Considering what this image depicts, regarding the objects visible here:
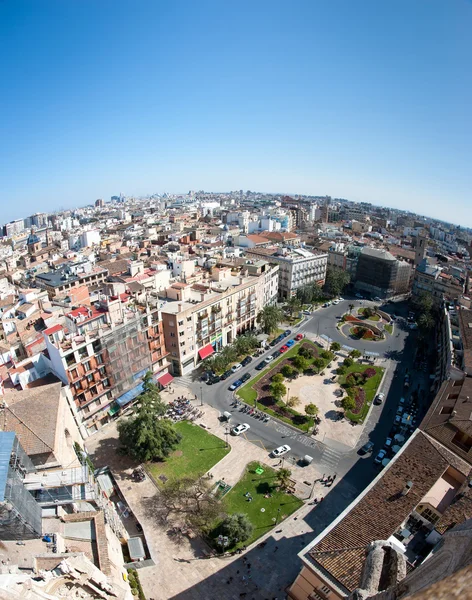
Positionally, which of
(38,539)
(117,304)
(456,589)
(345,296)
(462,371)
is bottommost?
(345,296)

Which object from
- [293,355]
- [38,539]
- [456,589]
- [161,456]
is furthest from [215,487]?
[456,589]

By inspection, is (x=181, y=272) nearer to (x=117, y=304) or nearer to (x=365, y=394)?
(x=117, y=304)

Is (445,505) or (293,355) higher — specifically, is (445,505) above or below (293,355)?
above

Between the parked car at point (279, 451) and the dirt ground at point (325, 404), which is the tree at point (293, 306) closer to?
the dirt ground at point (325, 404)

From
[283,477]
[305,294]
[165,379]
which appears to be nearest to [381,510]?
[283,477]

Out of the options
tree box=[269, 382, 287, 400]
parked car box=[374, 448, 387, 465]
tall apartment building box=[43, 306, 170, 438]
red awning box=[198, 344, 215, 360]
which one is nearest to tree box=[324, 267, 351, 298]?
red awning box=[198, 344, 215, 360]

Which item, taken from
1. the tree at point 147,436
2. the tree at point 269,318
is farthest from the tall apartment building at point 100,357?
the tree at point 269,318

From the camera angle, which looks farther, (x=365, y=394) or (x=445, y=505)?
(x=365, y=394)
